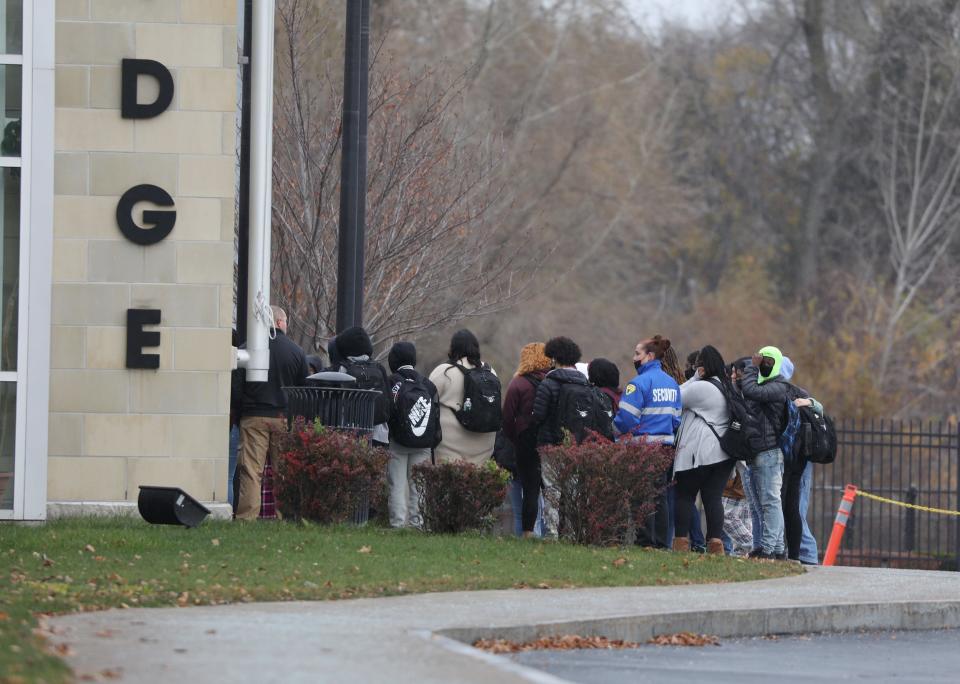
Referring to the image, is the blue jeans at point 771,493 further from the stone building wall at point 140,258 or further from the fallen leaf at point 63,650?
the fallen leaf at point 63,650

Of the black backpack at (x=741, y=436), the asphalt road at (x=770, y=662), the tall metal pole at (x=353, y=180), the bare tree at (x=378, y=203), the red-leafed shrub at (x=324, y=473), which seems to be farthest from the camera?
the bare tree at (x=378, y=203)

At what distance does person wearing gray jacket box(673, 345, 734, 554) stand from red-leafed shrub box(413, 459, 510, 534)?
1400 mm

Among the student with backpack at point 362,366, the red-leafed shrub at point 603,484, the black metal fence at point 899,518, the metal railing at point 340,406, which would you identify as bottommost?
the black metal fence at point 899,518

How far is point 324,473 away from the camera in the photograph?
42.6ft

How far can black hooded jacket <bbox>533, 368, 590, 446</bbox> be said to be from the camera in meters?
13.6

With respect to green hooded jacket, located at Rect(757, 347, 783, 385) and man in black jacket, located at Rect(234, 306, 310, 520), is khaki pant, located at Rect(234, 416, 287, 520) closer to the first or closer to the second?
man in black jacket, located at Rect(234, 306, 310, 520)

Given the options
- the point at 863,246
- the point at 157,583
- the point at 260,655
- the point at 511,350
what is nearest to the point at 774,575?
the point at 157,583

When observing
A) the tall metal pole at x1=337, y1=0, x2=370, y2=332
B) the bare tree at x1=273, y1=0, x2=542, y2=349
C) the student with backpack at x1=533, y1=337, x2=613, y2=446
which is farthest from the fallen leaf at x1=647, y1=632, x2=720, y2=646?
the bare tree at x1=273, y1=0, x2=542, y2=349

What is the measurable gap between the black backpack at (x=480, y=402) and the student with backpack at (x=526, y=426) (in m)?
0.13

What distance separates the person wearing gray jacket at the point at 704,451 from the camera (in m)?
13.5

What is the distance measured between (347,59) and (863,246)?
99.5 feet

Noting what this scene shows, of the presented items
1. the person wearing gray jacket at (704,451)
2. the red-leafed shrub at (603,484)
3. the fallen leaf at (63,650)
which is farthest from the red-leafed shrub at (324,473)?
the fallen leaf at (63,650)

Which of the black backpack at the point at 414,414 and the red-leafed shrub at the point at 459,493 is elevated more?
the black backpack at the point at 414,414

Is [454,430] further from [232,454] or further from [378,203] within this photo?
[378,203]
